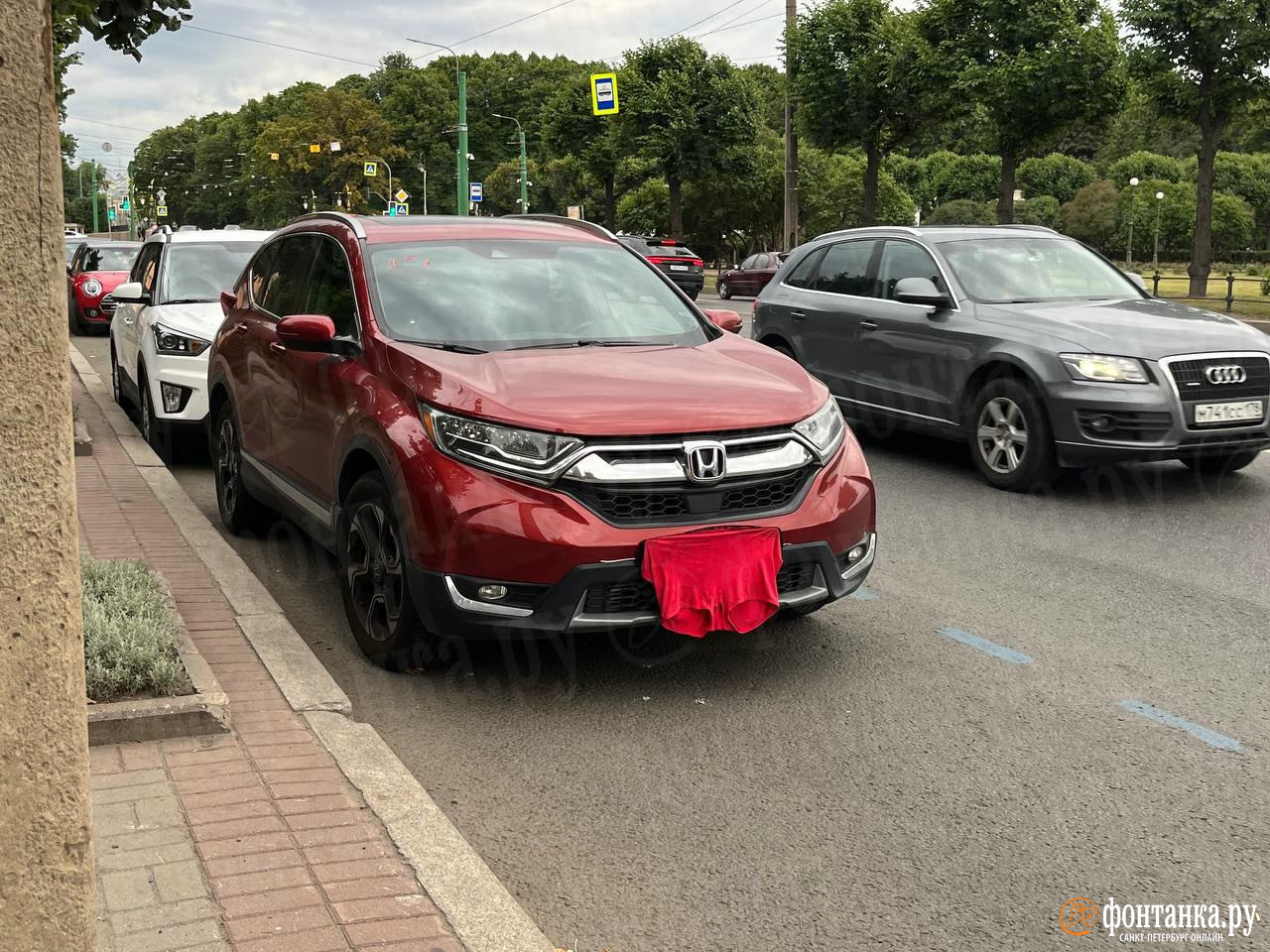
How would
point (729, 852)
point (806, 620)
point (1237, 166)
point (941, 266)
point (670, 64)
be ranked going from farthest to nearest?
1. point (1237, 166)
2. point (670, 64)
3. point (941, 266)
4. point (806, 620)
5. point (729, 852)

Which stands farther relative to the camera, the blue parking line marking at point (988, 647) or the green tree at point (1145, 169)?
the green tree at point (1145, 169)

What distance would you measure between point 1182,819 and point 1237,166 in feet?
324

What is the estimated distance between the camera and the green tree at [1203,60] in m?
29.2

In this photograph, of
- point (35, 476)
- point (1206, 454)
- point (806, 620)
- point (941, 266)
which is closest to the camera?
point (35, 476)

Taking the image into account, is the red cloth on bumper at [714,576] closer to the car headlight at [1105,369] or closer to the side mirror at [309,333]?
the side mirror at [309,333]

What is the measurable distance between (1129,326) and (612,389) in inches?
192

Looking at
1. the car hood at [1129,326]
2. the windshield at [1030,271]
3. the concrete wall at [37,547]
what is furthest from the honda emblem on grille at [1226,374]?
the concrete wall at [37,547]

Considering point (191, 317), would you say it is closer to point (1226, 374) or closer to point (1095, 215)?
point (1226, 374)

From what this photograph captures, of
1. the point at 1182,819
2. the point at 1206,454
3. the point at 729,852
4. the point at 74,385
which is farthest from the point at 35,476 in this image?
the point at 74,385

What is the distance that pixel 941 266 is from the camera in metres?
9.82

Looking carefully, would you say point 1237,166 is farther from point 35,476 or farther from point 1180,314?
point 35,476

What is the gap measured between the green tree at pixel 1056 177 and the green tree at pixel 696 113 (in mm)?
60762

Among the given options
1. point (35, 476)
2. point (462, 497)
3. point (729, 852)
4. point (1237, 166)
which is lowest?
point (729, 852)

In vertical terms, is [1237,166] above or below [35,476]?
above
